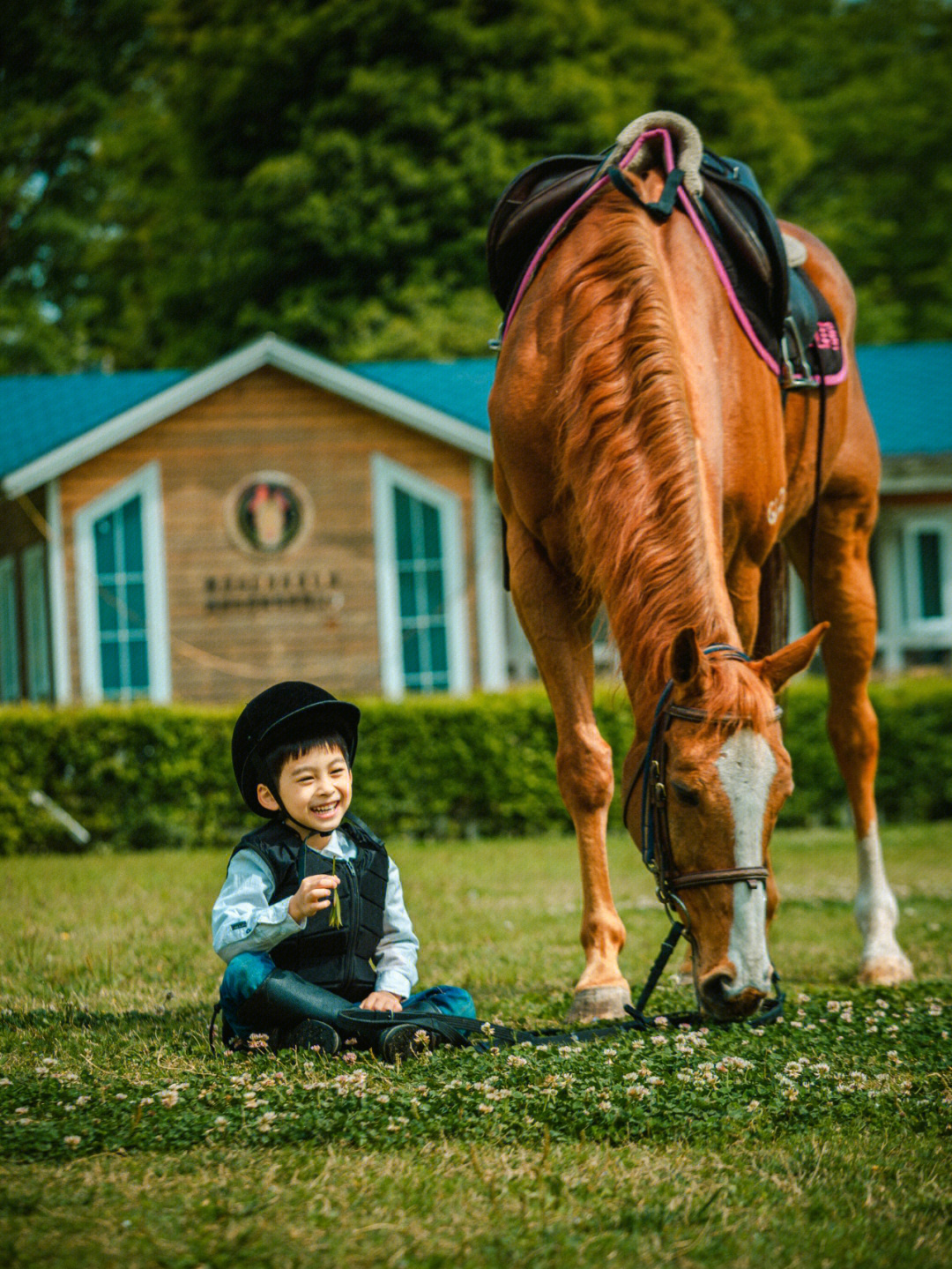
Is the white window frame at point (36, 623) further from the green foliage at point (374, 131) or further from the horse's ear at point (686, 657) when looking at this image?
the horse's ear at point (686, 657)

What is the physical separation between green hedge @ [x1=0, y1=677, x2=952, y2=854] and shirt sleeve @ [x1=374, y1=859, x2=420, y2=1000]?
7995mm

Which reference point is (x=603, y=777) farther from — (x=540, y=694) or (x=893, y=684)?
(x=893, y=684)

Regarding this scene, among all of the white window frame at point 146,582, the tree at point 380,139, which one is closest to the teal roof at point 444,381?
the white window frame at point 146,582

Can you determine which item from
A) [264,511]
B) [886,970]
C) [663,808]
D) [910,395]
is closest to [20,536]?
[264,511]

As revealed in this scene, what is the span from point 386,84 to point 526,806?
18.1m

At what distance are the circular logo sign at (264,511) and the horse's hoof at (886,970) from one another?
12109 millimetres

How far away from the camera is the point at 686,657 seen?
3715mm

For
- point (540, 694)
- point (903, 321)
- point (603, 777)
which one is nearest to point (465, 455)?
point (540, 694)

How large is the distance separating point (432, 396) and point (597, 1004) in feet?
52.0

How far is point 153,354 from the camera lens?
1217 inches

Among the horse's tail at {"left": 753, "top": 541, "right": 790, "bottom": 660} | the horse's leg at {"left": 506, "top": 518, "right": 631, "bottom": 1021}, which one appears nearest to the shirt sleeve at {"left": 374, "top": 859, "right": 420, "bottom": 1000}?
the horse's leg at {"left": 506, "top": 518, "right": 631, "bottom": 1021}

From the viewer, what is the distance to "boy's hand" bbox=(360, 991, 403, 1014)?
4.00m

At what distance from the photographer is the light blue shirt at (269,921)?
3.85 m

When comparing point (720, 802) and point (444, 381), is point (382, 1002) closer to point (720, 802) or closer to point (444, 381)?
point (720, 802)
